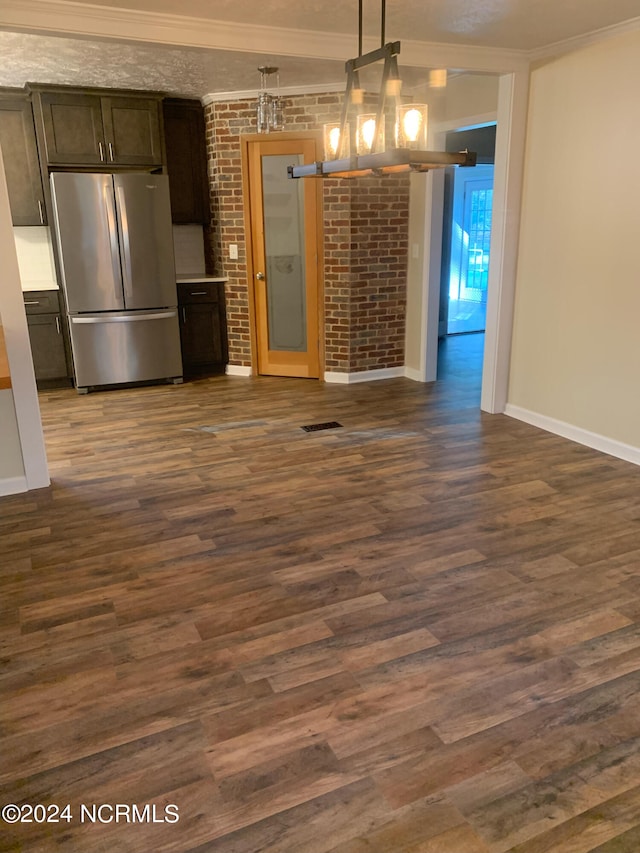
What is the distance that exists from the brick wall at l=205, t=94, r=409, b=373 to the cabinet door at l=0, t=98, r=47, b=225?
150 cm

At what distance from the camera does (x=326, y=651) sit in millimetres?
2260

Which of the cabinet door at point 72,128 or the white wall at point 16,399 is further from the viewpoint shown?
the cabinet door at point 72,128

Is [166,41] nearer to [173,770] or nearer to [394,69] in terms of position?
[394,69]

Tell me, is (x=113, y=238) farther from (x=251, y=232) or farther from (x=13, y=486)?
(x=13, y=486)

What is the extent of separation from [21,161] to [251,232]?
78.2 inches

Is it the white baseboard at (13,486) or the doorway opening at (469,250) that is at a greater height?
the doorway opening at (469,250)

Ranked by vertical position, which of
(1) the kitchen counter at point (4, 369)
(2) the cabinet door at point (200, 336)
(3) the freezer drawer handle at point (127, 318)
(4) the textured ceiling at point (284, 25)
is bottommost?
(2) the cabinet door at point (200, 336)

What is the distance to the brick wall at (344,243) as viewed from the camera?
215 inches

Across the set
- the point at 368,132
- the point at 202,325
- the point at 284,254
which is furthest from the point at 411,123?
the point at 202,325

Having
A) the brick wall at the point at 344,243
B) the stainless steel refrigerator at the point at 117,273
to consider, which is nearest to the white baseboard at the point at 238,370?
the brick wall at the point at 344,243

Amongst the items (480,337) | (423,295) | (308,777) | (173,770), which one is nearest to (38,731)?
(173,770)

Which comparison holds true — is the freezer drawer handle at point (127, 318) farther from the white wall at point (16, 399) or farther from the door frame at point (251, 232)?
the white wall at point (16, 399)

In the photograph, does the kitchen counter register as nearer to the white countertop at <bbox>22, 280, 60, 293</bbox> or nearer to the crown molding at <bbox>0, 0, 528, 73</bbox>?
the crown molding at <bbox>0, 0, 528, 73</bbox>

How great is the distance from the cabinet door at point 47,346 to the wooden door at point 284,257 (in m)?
1.77
